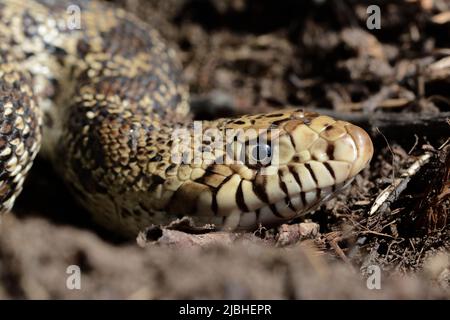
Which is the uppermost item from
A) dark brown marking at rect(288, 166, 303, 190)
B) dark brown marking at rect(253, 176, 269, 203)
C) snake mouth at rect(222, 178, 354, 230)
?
dark brown marking at rect(288, 166, 303, 190)

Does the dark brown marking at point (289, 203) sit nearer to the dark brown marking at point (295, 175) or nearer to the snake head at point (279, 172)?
the snake head at point (279, 172)

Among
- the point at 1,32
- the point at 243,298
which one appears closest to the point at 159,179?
the point at 243,298

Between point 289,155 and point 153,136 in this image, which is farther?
point 153,136

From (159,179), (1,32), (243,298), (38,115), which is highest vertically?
(1,32)

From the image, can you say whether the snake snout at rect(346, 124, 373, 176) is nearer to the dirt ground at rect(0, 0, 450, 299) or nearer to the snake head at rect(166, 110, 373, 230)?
the snake head at rect(166, 110, 373, 230)

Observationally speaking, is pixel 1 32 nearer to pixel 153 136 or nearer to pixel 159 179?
pixel 153 136

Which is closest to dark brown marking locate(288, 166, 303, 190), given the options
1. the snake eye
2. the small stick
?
the snake eye

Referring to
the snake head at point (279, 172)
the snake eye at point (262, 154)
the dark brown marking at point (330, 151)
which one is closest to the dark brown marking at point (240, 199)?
the snake head at point (279, 172)

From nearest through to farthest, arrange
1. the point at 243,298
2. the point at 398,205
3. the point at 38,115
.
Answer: the point at 243,298 < the point at 398,205 < the point at 38,115
